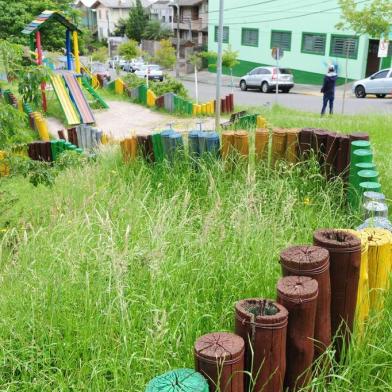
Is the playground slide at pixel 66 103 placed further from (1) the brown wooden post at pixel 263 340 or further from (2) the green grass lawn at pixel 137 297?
(1) the brown wooden post at pixel 263 340

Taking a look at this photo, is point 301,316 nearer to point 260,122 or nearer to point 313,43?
point 260,122

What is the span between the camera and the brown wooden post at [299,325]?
2203 millimetres

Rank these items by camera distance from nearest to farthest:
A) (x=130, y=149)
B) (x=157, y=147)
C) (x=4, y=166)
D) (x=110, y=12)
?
1. (x=4, y=166)
2. (x=157, y=147)
3. (x=130, y=149)
4. (x=110, y=12)

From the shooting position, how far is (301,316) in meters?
2.22

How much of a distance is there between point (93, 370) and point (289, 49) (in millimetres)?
34251

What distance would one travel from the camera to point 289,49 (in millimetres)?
Answer: 34375

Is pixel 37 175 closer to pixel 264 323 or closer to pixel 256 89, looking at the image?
pixel 264 323

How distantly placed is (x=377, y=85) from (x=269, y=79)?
20.7 feet

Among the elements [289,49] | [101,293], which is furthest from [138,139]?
[289,49]

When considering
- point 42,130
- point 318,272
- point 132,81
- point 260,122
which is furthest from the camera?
point 132,81

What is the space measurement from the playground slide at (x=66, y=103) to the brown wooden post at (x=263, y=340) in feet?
49.7

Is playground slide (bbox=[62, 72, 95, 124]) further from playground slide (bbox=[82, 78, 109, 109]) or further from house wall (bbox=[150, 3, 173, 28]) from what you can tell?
house wall (bbox=[150, 3, 173, 28])

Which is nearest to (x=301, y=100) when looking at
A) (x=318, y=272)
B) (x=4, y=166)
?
(x=4, y=166)

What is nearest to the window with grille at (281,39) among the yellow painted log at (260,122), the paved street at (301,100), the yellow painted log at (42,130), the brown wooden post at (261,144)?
the paved street at (301,100)
